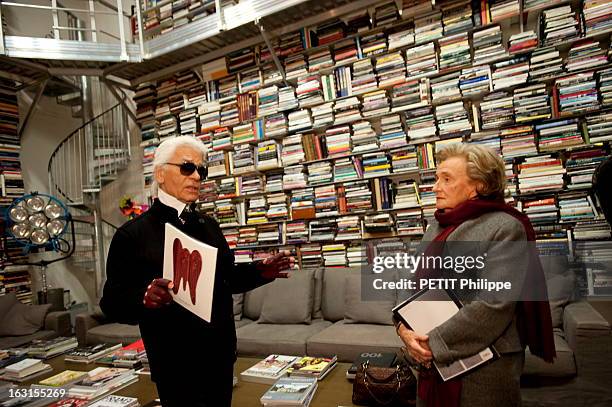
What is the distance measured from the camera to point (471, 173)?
51.8 inches

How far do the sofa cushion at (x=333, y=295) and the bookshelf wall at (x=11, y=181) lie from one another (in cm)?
389

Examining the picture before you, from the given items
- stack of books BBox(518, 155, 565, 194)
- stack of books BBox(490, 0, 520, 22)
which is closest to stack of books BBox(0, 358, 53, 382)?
stack of books BBox(518, 155, 565, 194)

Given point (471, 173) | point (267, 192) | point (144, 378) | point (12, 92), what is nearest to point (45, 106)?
point (12, 92)

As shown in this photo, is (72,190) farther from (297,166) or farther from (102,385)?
(102,385)

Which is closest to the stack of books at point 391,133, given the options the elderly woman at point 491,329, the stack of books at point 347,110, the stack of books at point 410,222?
the stack of books at point 347,110

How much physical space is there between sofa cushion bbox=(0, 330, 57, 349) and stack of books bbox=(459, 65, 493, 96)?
447 centimetres

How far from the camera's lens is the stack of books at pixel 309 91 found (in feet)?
12.4

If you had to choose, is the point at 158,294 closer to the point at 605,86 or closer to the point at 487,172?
the point at 487,172

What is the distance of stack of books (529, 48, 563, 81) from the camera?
2.89m

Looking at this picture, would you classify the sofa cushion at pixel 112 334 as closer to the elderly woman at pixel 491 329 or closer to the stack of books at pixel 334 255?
Answer: the stack of books at pixel 334 255

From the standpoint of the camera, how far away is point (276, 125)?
398cm

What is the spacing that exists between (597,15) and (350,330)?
2.95m

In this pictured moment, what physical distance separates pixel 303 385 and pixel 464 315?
3.14 feet

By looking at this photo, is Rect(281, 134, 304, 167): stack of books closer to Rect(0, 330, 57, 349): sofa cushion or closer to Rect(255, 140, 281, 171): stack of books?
Rect(255, 140, 281, 171): stack of books
